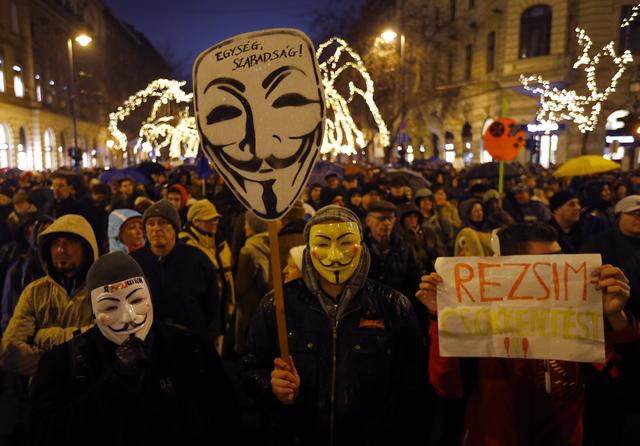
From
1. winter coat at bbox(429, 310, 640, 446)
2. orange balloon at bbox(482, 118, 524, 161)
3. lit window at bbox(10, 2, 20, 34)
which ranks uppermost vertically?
lit window at bbox(10, 2, 20, 34)

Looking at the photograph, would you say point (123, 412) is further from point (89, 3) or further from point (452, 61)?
point (89, 3)

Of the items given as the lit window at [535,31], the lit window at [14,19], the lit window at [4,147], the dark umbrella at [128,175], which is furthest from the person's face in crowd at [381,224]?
the lit window at [14,19]

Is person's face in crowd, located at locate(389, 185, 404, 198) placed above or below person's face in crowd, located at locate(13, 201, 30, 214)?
above

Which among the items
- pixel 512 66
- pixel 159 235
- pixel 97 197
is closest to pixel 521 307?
pixel 159 235

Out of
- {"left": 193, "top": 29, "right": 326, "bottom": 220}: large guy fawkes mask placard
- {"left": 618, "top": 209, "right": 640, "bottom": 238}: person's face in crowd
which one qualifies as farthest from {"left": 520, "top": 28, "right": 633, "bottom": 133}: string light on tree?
{"left": 193, "top": 29, "right": 326, "bottom": 220}: large guy fawkes mask placard

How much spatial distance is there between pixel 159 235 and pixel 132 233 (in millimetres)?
1104

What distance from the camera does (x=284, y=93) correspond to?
227 centimetres

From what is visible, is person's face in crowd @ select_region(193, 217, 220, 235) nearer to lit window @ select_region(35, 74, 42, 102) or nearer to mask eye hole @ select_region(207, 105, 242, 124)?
mask eye hole @ select_region(207, 105, 242, 124)

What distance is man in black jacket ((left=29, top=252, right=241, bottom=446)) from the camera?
2195 mm

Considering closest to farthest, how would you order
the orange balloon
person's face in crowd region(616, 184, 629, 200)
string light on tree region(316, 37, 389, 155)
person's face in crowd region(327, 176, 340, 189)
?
1. the orange balloon
2. person's face in crowd region(616, 184, 629, 200)
3. person's face in crowd region(327, 176, 340, 189)
4. string light on tree region(316, 37, 389, 155)

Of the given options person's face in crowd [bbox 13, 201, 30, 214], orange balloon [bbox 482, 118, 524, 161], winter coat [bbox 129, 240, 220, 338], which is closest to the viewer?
winter coat [bbox 129, 240, 220, 338]

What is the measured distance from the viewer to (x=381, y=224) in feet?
15.8

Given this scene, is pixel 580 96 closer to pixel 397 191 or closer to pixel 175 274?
pixel 397 191

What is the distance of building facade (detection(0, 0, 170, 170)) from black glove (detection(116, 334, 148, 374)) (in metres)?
35.8
